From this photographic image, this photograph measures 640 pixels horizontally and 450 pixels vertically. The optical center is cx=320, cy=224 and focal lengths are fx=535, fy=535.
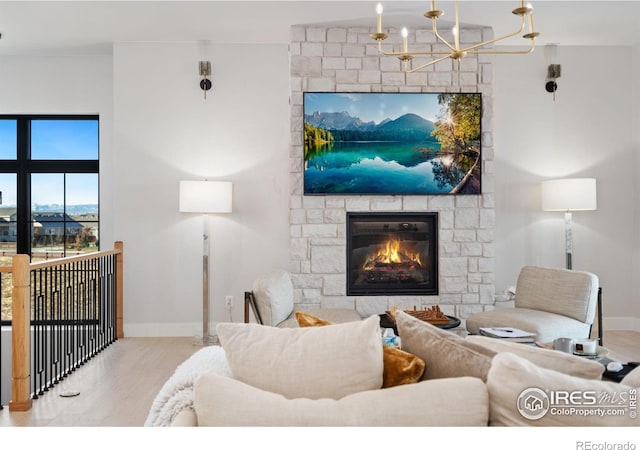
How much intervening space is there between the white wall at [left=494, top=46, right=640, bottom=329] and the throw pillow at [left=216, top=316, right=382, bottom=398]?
4164 mm

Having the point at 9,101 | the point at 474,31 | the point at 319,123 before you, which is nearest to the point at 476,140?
the point at 474,31

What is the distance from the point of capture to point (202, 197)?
4.63m

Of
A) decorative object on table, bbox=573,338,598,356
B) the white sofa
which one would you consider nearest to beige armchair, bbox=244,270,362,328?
decorative object on table, bbox=573,338,598,356

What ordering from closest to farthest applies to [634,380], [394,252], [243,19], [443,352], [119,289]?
[634,380] → [443,352] → [243,19] → [394,252] → [119,289]

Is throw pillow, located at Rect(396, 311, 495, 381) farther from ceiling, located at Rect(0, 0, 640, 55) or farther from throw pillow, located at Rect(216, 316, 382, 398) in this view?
ceiling, located at Rect(0, 0, 640, 55)

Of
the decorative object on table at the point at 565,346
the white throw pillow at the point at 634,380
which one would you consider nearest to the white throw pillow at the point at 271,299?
the decorative object on table at the point at 565,346

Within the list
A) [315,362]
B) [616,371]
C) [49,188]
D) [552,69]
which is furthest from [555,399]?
[49,188]

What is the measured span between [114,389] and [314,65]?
3068 mm

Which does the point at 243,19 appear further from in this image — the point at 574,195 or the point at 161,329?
the point at 574,195

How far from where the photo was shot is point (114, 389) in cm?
351

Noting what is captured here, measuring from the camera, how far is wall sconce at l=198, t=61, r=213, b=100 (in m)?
5.04

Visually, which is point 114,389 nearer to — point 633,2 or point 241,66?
point 241,66

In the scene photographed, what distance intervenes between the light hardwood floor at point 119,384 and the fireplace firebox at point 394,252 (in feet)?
5.29

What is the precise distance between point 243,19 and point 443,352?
3824 millimetres
